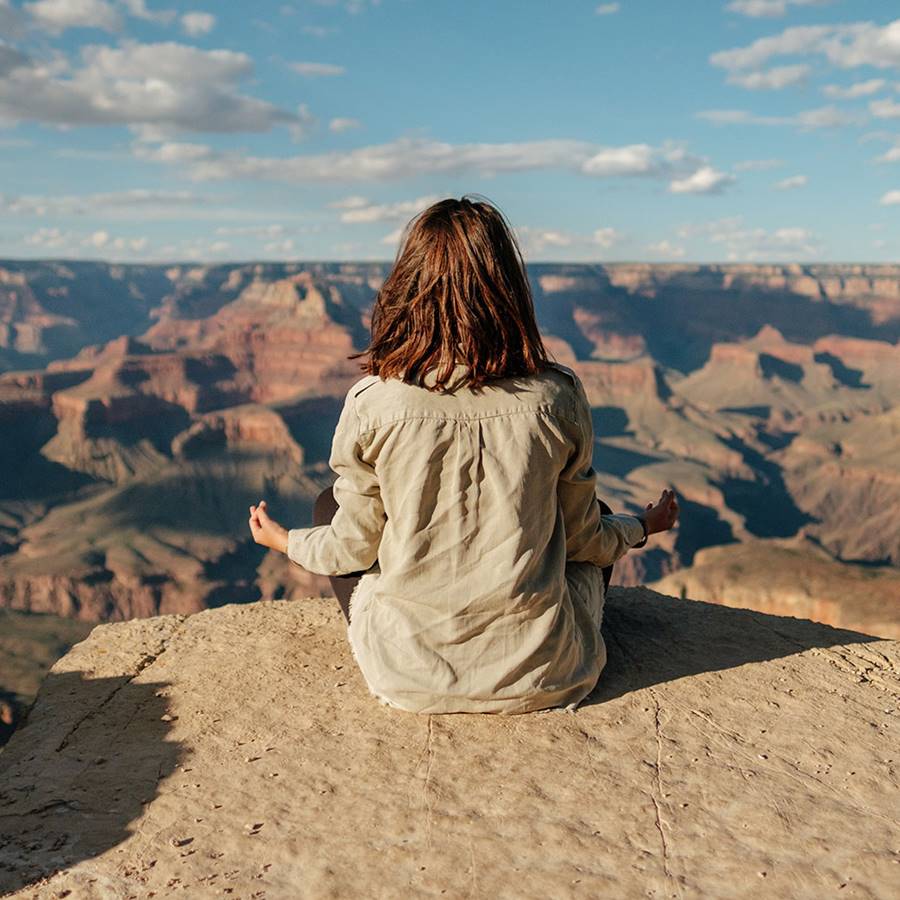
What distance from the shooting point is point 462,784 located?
124 inches

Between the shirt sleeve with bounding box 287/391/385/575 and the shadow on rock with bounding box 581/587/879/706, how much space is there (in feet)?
4.36

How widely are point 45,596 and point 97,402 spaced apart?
33731 millimetres

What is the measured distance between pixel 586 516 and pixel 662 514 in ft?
2.48

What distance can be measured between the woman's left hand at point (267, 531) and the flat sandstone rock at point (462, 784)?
2.75ft

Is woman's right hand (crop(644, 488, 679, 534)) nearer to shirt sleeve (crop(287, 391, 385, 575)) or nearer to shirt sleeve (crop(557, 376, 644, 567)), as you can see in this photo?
shirt sleeve (crop(557, 376, 644, 567))

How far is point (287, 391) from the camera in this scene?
358 feet

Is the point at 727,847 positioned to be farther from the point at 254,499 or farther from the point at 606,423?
the point at 606,423

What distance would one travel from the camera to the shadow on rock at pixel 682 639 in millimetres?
4258

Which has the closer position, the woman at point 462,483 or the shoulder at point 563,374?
the woman at point 462,483

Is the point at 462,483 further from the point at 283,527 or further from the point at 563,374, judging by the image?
the point at 283,527

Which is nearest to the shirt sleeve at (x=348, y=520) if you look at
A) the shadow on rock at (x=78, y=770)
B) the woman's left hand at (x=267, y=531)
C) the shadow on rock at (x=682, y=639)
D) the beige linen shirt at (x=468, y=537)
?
the beige linen shirt at (x=468, y=537)

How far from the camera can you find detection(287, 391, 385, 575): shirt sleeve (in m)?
3.07

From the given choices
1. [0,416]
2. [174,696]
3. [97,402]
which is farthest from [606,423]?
[174,696]

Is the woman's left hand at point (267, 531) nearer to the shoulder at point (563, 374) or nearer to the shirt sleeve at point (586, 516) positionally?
the shirt sleeve at point (586, 516)
